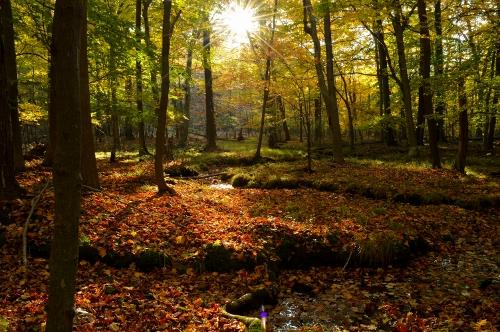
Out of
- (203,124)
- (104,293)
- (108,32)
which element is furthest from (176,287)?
(203,124)

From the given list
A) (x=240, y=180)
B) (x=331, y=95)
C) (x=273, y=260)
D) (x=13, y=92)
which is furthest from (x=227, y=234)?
(x=331, y=95)

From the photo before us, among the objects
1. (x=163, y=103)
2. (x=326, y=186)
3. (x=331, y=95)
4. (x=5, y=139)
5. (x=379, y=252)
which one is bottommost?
(x=379, y=252)

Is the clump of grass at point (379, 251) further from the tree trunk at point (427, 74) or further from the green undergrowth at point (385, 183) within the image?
the tree trunk at point (427, 74)

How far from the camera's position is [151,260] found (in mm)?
7363

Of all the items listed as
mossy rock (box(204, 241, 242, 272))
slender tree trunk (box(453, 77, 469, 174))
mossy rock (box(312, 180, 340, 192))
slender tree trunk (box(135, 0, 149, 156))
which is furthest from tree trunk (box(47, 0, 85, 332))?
slender tree trunk (box(453, 77, 469, 174))

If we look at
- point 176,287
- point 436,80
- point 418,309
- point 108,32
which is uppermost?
point 108,32

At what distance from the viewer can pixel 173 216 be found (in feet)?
31.4

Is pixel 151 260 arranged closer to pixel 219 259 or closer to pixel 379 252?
pixel 219 259

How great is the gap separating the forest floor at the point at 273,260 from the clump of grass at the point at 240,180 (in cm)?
322

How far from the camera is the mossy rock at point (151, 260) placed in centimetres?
729

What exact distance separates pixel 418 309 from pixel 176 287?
419cm

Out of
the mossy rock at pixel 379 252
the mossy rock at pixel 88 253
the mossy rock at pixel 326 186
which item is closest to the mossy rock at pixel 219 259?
the mossy rock at pixel 88 253

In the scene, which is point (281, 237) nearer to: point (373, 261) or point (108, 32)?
point (373, 261)

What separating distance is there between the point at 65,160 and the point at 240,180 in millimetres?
13589
